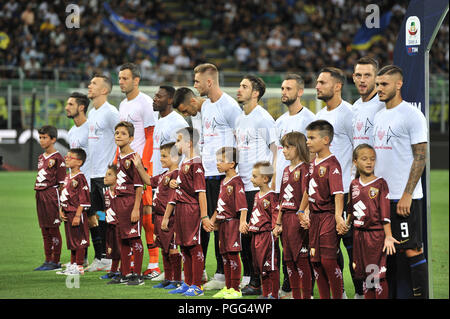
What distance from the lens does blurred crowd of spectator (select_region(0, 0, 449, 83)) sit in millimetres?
22484

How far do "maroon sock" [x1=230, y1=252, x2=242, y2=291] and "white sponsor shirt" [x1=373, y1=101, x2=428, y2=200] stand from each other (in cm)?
169

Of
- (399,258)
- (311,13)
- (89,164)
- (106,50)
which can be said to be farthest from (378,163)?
(311,13)

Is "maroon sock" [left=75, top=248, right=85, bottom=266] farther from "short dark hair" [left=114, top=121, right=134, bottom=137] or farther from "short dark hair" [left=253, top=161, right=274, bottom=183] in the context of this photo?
"short dark hair" [left=253, top=161, right=274, bottom=183]

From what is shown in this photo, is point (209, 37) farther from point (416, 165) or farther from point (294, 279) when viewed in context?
point (416, 165)

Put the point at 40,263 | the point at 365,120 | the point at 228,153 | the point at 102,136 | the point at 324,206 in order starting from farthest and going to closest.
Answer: the point at 40,263 → the point at 102,136 → the point at 228,153 → the point at 365,120 → the point at 324,206

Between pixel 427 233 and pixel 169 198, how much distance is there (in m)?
2.55

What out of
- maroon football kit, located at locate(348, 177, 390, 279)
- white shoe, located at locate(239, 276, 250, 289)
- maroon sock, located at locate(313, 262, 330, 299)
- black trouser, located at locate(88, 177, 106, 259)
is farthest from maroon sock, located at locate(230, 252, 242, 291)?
black trouser, located at locate(88, 177, 106, 259)

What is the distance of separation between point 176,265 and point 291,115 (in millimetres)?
1939

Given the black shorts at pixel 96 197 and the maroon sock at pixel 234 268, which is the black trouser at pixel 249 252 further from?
the black shorts at pixel 96 197

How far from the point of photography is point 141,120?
8469mm

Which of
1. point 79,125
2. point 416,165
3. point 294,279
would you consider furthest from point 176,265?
point 416,165

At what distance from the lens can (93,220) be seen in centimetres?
881

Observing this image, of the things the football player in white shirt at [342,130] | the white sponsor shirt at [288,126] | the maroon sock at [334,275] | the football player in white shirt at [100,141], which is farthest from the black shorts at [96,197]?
the maroon sock at [334,275]

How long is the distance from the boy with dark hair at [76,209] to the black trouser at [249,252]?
1.87 metres
